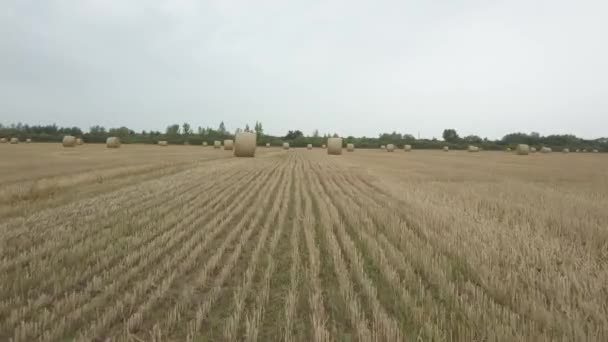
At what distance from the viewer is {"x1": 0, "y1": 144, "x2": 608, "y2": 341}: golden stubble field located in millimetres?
2732

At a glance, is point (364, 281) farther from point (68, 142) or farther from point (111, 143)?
point (68, 142)

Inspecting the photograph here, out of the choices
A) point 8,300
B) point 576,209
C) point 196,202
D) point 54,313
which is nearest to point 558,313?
point 54,313

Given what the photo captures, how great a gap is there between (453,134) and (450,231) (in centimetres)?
13704

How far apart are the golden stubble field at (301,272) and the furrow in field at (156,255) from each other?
0.02 meters

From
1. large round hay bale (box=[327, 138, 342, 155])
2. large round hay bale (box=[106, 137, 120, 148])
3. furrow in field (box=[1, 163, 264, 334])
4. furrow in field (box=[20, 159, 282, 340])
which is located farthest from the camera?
large round hay bale (box=[106, 137, 120, 148])

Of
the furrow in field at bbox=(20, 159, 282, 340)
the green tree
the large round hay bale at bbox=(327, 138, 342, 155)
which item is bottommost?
the furrow in field at bbox=(20, 159, 282, 340)

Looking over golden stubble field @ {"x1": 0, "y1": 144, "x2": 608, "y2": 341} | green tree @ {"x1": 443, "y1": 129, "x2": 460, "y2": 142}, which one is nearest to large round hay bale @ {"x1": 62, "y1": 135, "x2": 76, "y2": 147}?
golden stubble field @ {"x1": 0, "y1": 144, "x2": 608, "y2": 341}

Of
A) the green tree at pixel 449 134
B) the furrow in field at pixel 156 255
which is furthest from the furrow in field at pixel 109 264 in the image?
the green tree at pixel 449 134

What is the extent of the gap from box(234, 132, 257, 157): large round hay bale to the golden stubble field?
23.1m

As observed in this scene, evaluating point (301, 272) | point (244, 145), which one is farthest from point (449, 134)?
point (301, 272)

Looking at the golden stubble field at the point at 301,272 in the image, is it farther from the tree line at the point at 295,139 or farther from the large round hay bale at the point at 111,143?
the tree line at the point at 295,139

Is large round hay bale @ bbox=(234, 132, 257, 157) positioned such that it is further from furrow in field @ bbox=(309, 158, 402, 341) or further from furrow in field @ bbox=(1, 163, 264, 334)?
furrow in field @ bbox=(1, 163, 264, 334)

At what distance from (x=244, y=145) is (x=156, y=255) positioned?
2694 cm

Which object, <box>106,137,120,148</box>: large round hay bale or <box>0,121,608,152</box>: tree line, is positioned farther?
<box>0,121,608,152</box>: tree line
